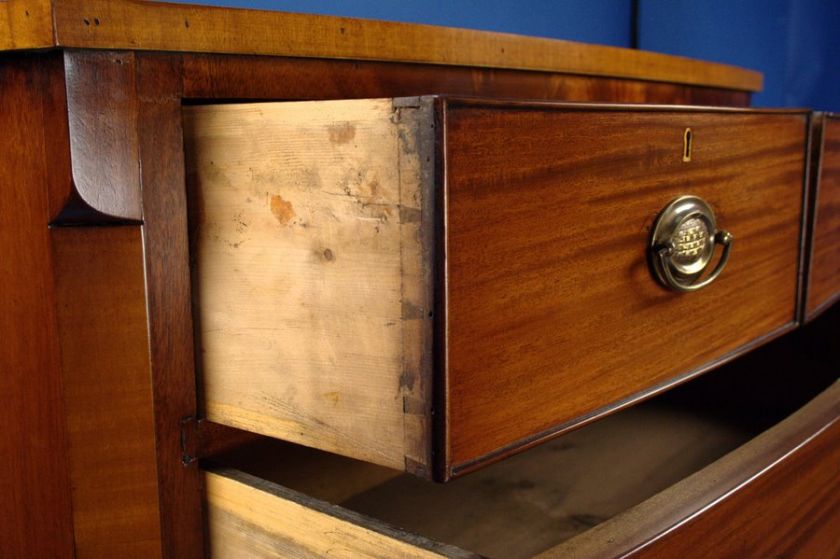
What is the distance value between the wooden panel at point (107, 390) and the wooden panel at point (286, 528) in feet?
0.14

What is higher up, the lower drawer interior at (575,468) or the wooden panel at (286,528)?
the wooden panel at (286,528)

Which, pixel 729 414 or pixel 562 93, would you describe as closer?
pixel 562 93

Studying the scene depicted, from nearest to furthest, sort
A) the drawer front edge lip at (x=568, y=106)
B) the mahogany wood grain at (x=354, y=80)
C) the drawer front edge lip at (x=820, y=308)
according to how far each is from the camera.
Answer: the drawer front edge lip at (x=568, y=106) < the mahogany wood grain at (x=354, y=80) < the drawer front edge lip at (x=820, y=308)

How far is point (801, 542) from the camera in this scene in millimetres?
599

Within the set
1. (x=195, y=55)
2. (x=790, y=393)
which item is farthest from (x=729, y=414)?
(x=195, y=55)

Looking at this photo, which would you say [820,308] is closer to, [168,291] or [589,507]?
[589,507]

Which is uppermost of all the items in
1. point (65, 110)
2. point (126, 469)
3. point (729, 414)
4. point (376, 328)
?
point (65, 110)

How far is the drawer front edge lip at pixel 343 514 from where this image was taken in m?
0.43

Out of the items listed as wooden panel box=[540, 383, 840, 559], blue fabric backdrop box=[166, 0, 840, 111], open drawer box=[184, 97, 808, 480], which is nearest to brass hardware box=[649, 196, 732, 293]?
open drawer box=[184, 97, 808, 480]

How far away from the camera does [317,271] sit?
0.44 m

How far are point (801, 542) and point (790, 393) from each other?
404mm

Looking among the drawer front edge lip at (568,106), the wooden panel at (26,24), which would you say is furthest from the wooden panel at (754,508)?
the wooden panel at (26,24)

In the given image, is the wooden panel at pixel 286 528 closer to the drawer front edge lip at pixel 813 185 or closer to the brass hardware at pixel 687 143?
the brass hardware at pixel 687 143

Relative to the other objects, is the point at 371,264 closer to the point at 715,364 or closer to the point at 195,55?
the point at 195,55
